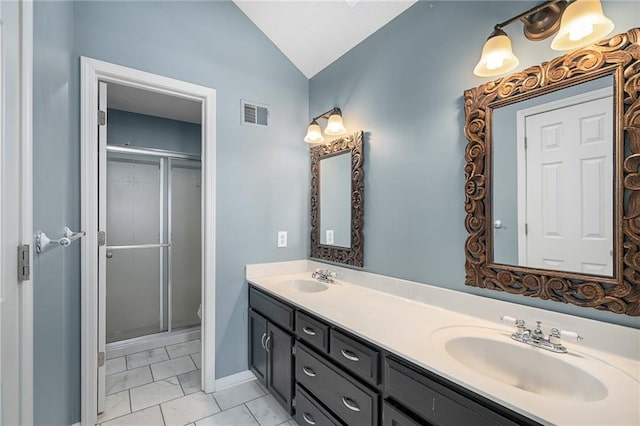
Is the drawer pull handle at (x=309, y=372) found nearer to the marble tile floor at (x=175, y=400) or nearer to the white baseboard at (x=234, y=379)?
the marble tile floor at (x=175, y=400)

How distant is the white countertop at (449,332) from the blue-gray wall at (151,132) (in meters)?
1.98

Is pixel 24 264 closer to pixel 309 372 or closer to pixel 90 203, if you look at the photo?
pixel 90 203

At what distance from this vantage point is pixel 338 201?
90.0 inches

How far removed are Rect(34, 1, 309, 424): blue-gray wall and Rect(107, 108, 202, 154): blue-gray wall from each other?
4.30 ft

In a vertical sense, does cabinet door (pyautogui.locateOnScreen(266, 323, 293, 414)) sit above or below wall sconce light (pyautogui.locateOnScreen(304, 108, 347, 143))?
below

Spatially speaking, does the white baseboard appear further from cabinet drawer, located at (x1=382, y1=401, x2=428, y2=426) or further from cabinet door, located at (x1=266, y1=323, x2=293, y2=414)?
cabinet drawer, located at (x1=382, y1=401, x2=428, y2=426)

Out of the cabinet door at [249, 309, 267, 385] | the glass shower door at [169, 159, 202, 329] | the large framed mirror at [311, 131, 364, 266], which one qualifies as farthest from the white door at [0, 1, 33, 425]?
the glass shower door at [169, 159, 202, 329]

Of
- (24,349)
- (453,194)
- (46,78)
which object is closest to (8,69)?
(46,78)

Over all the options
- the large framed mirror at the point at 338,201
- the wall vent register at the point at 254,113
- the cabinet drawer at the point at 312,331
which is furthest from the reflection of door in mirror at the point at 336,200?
the cabinet drawer at the point at 312,331

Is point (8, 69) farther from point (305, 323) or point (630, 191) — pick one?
point (630, 191)

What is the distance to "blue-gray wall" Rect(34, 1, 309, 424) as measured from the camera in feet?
3.98

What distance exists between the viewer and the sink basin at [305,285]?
85.8 inches

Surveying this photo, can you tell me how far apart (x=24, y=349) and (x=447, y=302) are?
1709mm

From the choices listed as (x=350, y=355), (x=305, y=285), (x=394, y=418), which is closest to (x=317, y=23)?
(x=305, y=285)
